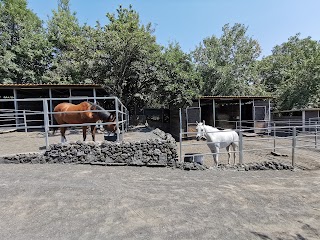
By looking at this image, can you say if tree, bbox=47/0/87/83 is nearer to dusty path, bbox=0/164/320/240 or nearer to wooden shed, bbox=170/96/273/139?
wooden shed, bbox=170/96/273/139

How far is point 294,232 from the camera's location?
2.77m

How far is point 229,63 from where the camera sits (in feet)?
81.7

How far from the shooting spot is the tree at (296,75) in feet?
68.9

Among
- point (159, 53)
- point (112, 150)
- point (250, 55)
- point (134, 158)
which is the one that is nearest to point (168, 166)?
point (134, 158)

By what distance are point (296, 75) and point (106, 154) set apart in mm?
22310

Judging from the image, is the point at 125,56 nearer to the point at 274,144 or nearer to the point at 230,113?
the point at 274,144

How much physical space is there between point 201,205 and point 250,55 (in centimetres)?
2512

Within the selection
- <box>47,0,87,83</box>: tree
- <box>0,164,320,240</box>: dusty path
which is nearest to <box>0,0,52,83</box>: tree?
<box>47,0,87,83</box>: tree

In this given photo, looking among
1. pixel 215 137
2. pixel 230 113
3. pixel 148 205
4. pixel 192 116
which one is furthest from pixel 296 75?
pixel 148 205

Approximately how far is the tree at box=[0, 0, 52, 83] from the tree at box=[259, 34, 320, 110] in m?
21.9

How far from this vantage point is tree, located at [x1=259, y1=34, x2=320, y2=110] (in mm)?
21000

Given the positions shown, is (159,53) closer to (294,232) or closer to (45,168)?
(45,168)

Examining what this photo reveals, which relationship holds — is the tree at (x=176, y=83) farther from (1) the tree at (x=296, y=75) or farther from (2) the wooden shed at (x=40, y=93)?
(1) the tree at (x=296, y=75)

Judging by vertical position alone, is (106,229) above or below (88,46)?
below
